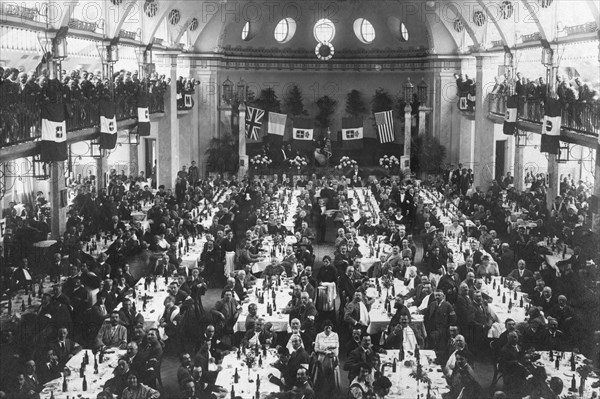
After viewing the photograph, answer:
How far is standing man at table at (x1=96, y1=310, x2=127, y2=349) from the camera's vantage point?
1488 cm

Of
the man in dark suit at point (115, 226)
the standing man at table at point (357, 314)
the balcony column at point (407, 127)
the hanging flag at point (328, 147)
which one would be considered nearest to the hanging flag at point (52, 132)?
the man in dark suit at point (115, 226)

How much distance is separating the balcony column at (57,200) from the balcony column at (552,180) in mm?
17000

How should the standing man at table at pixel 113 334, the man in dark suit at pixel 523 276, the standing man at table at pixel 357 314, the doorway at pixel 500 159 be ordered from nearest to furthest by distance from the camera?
1. the standing man at table at pixel 113 334
2. the standing man at table at pixel 357 314
3. the man in dark suit at pixel 523 276
4. the doorway at pixel 500 159

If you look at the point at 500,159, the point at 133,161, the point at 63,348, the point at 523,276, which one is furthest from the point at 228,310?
the point at 500,159

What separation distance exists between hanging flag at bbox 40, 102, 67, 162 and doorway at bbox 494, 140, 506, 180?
24711mm

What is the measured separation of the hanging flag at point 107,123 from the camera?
26609 millimetres

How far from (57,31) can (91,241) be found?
6427 millimetres

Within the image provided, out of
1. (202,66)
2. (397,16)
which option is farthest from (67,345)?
(397,16)

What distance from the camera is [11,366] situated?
41.8ft

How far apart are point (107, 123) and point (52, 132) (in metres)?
5.37

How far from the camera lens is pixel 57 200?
24781 millimetres

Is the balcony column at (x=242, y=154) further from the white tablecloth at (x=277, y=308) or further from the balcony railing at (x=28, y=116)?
the white tablecloth at (x=277, y=308)

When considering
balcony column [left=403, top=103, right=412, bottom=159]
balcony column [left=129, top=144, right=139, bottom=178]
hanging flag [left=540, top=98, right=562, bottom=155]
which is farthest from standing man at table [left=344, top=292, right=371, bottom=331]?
balcony column [left=403, top=103, right=412, bottom=159]

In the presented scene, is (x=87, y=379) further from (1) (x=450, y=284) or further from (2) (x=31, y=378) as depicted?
(1) (x=450, y=284)
